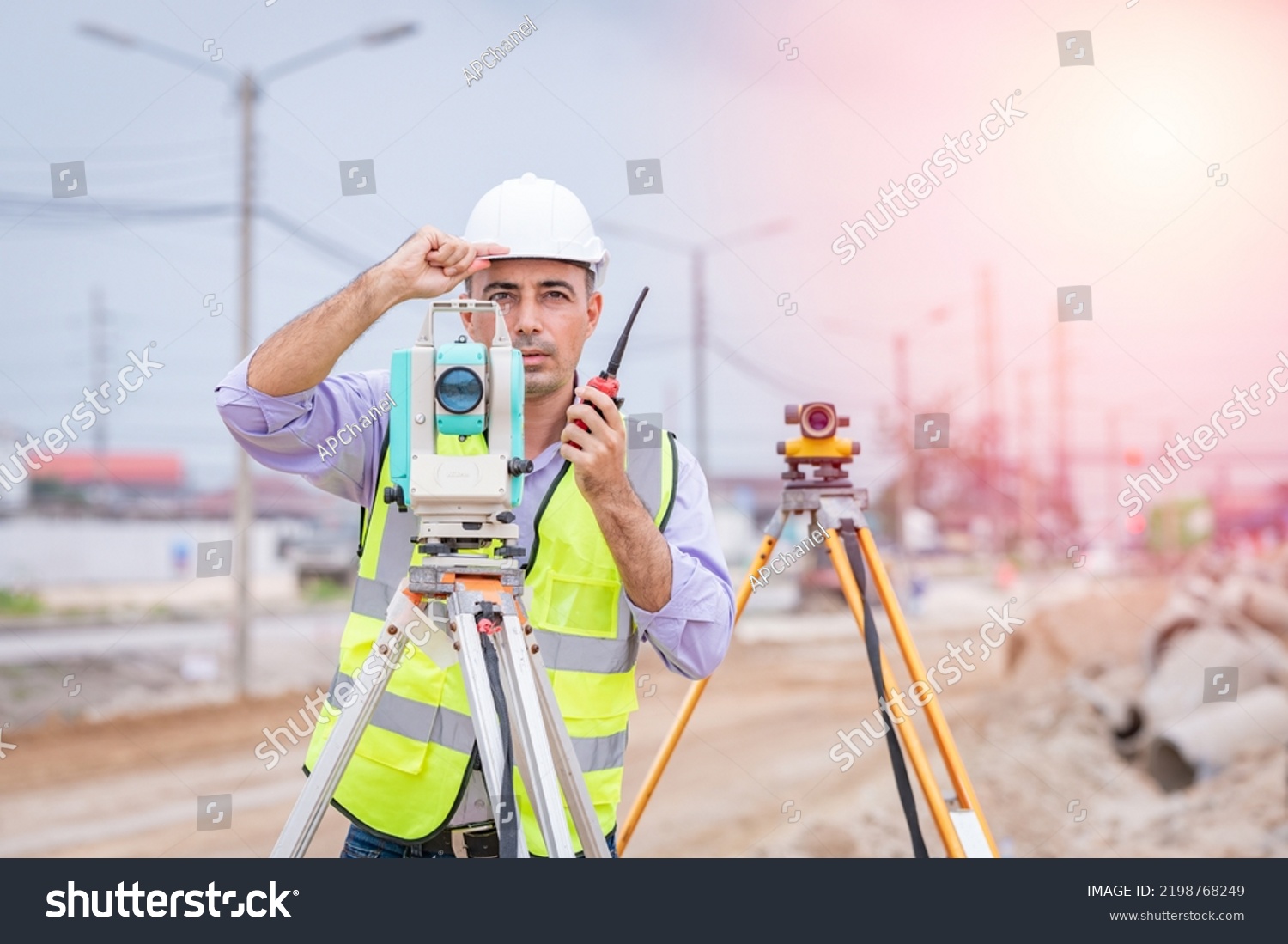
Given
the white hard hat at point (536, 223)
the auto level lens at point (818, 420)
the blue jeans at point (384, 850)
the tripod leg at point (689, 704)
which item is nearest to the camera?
the blue jeans at point (384, 850)

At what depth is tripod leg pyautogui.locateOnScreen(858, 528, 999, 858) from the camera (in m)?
3.01


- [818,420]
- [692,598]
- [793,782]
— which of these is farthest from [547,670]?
[793,782]

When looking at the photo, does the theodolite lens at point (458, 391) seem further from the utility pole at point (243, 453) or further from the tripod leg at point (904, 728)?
the utility pole at point (243, 453)

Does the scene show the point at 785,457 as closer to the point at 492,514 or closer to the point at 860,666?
the point at 492,514

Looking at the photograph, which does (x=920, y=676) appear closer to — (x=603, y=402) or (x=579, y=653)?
(x=579, y=653)

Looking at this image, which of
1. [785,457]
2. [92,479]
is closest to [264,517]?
[92,479]

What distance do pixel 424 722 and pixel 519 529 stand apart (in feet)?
1.43

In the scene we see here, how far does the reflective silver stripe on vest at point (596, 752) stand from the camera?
2.46 m

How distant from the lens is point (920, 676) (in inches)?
122

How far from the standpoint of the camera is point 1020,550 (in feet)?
72.4

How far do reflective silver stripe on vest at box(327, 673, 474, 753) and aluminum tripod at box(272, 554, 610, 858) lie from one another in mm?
166

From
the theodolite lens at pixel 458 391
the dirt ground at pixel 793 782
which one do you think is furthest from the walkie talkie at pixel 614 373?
the dirt ground at pixel 793 782

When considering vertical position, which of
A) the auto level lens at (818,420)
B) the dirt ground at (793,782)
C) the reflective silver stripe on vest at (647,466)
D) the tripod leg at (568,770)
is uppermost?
the auto level lens at (818,420)

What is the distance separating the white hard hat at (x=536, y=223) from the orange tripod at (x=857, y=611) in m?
0.98
